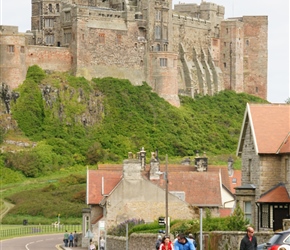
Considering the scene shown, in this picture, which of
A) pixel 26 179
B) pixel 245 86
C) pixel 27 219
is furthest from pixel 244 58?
A: pixel 27 219

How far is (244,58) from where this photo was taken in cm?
16538

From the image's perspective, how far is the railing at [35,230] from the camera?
8588 cm

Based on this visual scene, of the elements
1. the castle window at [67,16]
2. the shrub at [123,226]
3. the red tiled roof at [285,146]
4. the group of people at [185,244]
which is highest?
the castle window at [67,16]

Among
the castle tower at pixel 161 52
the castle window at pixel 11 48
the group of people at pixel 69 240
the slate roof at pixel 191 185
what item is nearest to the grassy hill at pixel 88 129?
the castle tower at pixel 161 52

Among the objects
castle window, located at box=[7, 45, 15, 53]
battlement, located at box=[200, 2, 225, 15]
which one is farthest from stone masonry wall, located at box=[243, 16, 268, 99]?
castle window, located at box=[7, 45, 15, 53]

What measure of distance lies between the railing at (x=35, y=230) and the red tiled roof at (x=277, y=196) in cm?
3502

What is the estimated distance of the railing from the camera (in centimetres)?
8588

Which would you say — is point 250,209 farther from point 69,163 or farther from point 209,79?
point 209,79

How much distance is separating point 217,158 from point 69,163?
50.1 feet

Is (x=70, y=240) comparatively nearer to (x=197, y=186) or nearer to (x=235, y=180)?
(x=197, y=186)

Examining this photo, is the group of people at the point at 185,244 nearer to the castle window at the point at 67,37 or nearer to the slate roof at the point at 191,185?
the slate roof at the point at 191,185

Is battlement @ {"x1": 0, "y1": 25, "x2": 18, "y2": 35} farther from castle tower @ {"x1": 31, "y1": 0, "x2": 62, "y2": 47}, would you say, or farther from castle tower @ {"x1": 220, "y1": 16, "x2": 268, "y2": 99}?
castle tower @ {"x1": 220, "y1": 16, "x2": 268, "y2": 99}

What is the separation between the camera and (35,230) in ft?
297

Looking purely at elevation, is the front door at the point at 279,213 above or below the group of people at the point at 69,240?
above
